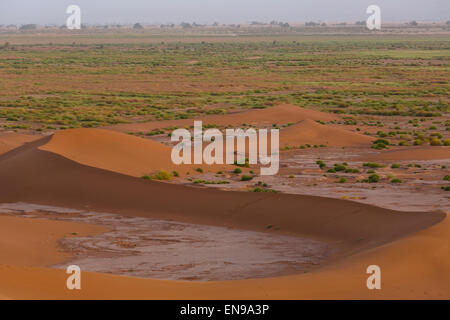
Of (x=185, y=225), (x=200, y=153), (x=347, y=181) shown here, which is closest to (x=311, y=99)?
(x=200, y=153)

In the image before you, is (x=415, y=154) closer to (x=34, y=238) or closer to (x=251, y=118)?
(x=251, y=118)

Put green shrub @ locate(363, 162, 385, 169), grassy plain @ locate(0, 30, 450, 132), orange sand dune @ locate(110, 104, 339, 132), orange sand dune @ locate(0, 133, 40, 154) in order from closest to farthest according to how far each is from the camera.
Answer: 1. green shrub @ locate(363, 162, 385, 169)
2. orange sand dune @ locate(0, 133, 40, 154)
3. orange sand dune @ locate(110, 104, 339, 132)
4. grassy plain @ locate(0, 30, 450, 132)

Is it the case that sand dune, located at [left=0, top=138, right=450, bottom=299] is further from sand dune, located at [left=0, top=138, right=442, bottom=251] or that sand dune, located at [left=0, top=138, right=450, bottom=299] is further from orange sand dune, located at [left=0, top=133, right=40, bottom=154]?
orange sand dune, located at [left=0, top=133, right=40, bottom=154]

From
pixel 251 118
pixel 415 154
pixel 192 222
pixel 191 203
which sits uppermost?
pixel 251 118

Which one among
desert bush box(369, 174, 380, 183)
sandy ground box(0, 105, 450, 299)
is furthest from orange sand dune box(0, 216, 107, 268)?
desert bush box(369, 174, 380, 183)

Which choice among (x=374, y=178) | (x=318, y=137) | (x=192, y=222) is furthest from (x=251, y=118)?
(x=192, y=222)

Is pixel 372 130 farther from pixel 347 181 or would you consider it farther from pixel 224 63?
pixel 224 63

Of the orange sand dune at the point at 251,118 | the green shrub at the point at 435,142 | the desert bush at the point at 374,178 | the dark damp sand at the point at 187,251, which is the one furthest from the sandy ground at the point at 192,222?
the orange sand dune at the point at 251,118
